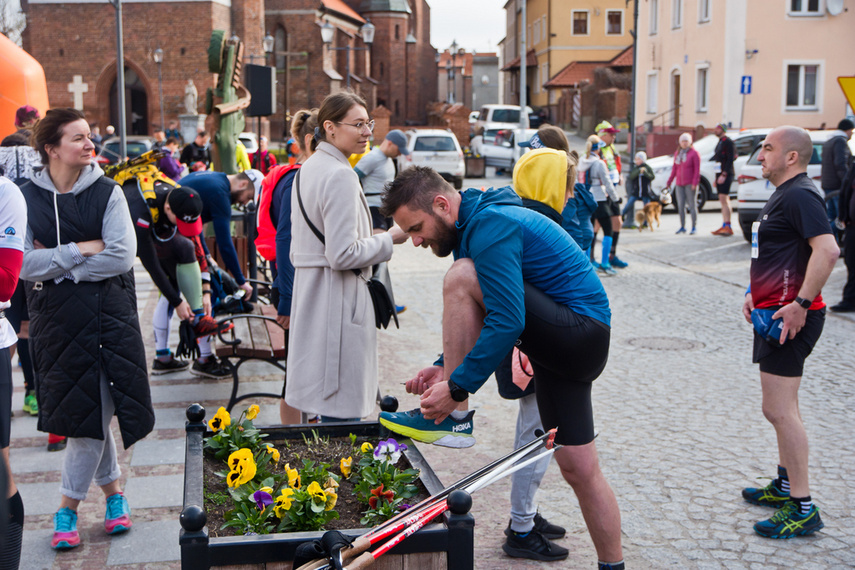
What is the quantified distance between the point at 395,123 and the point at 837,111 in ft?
150

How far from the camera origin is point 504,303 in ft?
9.52

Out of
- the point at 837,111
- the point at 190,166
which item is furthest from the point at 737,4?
the point at 190,166

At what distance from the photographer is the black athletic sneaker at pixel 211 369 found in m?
Answer: 7.29

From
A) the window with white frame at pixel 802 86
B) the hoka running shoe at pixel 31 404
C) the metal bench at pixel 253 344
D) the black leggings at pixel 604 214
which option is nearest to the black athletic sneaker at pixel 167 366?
the metal bench at pixel 253 344

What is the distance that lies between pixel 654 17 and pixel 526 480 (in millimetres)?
37420

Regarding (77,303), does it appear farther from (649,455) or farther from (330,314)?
(649,455)

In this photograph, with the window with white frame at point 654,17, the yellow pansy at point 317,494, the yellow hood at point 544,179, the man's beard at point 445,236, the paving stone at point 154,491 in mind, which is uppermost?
the window with white frame at point 654,17

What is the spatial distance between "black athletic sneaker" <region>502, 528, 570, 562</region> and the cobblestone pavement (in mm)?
47

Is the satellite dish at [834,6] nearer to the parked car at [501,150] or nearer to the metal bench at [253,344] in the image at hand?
the parked car at [501,150]

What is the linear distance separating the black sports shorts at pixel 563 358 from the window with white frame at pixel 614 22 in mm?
56942

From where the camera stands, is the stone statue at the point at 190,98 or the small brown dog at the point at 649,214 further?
the stone statue at the point at 190,98

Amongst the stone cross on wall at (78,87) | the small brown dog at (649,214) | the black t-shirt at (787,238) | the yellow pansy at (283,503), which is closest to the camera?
the yellow pansy at (283,503)

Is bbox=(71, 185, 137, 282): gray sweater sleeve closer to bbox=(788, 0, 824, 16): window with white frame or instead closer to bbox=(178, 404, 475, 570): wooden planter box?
bbox=(178, 404, 475, 570): wooden planter box

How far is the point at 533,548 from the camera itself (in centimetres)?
423
